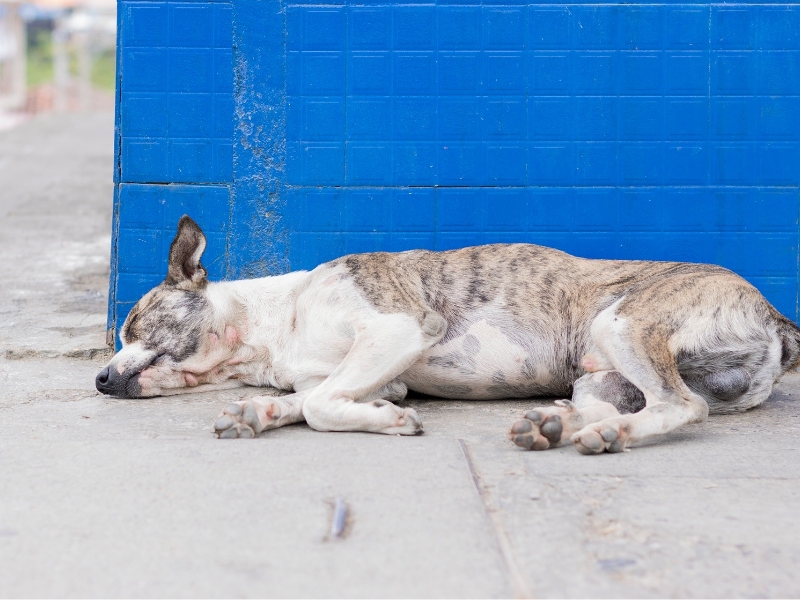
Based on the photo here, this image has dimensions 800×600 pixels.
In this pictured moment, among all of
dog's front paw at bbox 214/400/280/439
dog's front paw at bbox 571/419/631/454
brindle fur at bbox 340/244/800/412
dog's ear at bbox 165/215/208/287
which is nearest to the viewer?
dog's front paw at bbox 571/419/631/454

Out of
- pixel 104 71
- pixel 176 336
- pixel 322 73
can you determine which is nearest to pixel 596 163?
pixel 322 73

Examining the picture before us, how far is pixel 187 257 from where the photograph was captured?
4836 mm

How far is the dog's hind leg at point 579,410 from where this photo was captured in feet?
12.5

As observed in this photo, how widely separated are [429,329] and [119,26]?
95.7 inches

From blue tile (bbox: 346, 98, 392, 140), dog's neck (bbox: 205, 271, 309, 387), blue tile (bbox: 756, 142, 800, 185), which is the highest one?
blue tile (bbox: 346, 98, 392, 140)

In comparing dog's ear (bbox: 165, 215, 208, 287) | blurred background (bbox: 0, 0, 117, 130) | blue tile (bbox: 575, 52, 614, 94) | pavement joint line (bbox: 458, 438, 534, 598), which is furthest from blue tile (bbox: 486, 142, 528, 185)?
blurred background (bbox: 0, 0, 117, 130)

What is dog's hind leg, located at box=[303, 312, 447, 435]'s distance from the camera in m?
4.09

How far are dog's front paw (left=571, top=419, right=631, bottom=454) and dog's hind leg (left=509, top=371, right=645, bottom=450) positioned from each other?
0.11m

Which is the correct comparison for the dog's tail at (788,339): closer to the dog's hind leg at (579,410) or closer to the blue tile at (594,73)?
the dog's hind leg at (579,410)

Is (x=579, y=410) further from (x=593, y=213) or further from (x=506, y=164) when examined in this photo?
(x=506, y=164)

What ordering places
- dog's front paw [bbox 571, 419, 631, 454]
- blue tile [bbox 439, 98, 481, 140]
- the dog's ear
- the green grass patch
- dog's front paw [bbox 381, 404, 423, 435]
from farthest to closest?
1. the green grass patch
2. blue tile [bbox 439, 98, 481, 140]
3. the dog's ear
4. dog's front paw [bbox 381, 404, 423, 435]
5. dog's front paw [bbox 571, 419, 631, 454]

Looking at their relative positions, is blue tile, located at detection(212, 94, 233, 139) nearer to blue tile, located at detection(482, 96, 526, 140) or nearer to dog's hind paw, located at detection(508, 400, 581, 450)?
blue tile, located at detection(482, 96, 526, 140)

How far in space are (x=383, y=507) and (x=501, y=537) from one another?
411 millimetres

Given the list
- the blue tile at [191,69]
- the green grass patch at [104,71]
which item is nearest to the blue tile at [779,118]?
the blue tile at [191,69]
